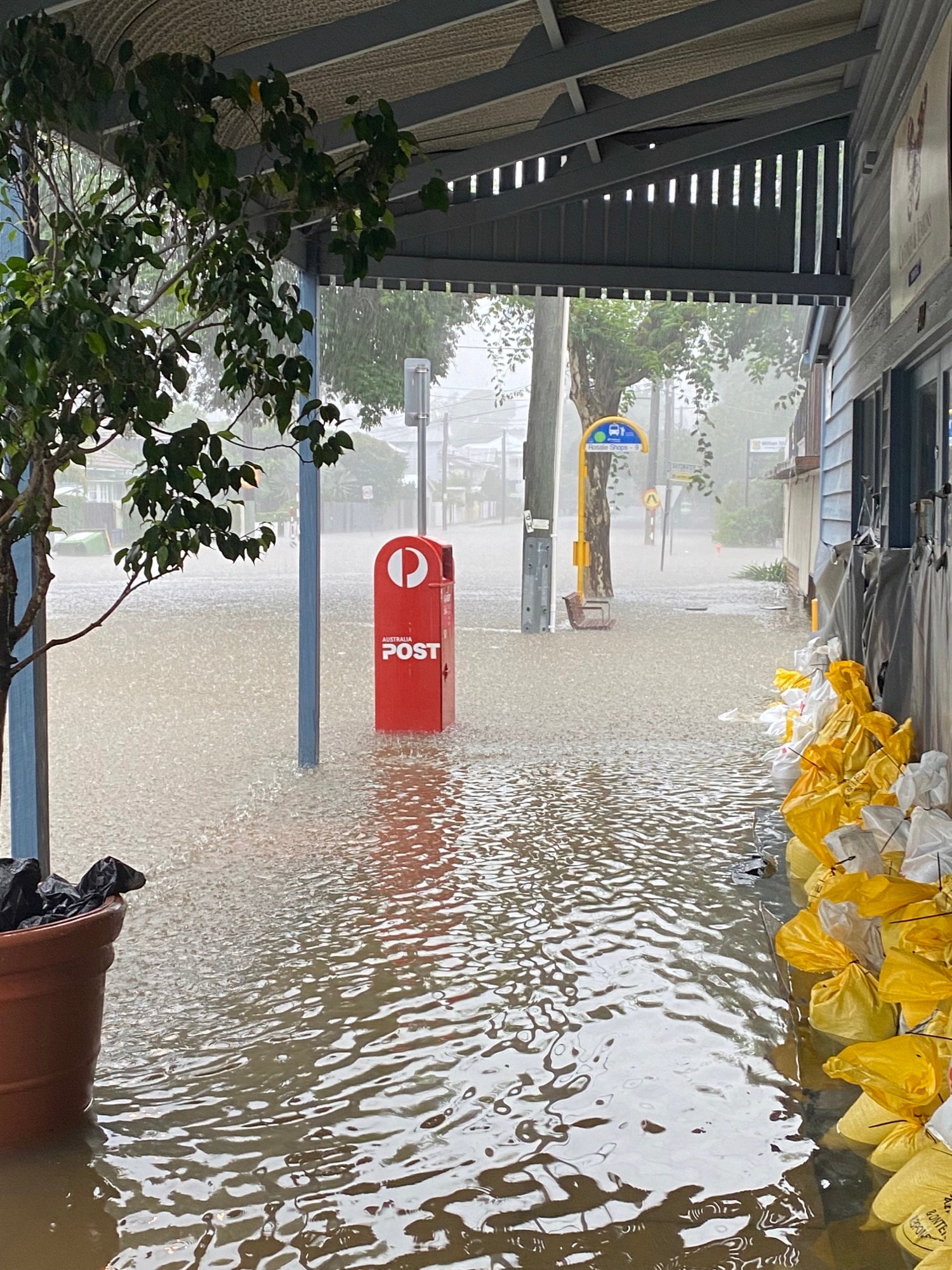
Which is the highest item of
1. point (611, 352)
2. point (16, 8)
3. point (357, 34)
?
point (611, 352)

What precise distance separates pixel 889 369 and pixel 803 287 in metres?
2.06

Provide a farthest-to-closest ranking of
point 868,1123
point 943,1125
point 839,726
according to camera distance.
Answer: point 839,726
point 868,1123
point 943,1125

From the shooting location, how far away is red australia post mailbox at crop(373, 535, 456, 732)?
26.5ft

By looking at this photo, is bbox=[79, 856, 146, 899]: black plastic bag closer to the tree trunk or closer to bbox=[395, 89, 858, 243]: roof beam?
bbox=[395, 89, 858, 243]: roof beam

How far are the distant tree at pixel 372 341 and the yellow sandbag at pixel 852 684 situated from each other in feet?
53.1

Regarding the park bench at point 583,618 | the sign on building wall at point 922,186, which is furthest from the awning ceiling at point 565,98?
the park bench at point 583,618

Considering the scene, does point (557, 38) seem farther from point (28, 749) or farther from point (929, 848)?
point (929, 848)

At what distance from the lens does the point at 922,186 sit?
440cm

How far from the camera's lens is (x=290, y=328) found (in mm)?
3168

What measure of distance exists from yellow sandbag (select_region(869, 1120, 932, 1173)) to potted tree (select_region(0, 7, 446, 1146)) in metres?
1.81

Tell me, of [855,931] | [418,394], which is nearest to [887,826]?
[855,931]

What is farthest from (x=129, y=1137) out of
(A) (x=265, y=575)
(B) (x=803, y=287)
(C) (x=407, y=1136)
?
(A) (x=265, y=575)

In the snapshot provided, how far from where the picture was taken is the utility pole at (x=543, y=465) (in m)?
16.2

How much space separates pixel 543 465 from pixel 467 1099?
554 inches
